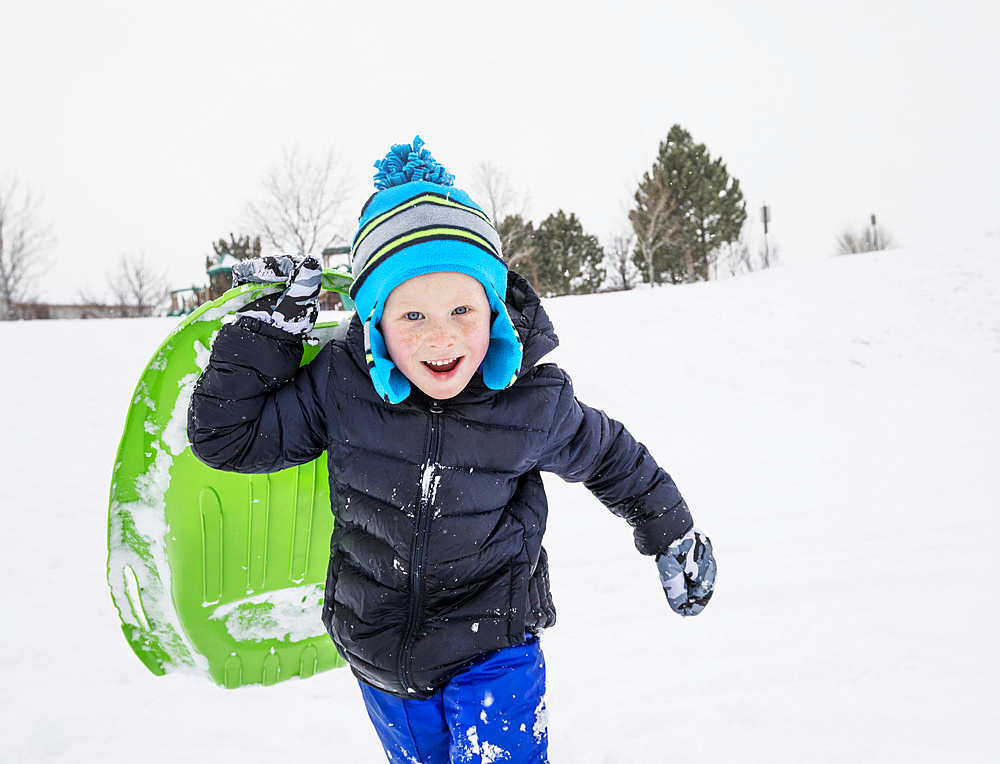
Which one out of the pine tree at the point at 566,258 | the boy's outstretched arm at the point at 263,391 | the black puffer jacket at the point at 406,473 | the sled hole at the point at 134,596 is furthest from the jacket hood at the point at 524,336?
the pine tree at the point at 566,258

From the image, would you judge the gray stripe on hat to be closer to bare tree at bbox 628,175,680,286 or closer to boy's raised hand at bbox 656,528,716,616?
boy's raised hand at bbox 656,528,716,616

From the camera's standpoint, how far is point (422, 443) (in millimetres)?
1542

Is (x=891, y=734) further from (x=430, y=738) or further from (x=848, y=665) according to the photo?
(x=430, y=738)

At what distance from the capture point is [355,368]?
5.31 ft

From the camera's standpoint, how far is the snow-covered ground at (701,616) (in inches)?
89.0

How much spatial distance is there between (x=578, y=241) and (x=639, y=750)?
29970 mm

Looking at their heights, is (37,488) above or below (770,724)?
above

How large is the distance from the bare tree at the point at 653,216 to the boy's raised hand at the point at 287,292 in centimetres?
2688

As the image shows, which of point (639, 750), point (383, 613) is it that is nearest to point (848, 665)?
point (639, 750)

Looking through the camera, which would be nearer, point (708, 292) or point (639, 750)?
point (639, 750)

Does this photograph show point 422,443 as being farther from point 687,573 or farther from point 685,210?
point 685,210

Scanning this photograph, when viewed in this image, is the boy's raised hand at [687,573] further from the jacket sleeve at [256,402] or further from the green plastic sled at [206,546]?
the green plastic sled at [206,546]

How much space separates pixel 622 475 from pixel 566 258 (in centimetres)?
3000

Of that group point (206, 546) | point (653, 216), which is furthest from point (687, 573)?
point (653, 216)
